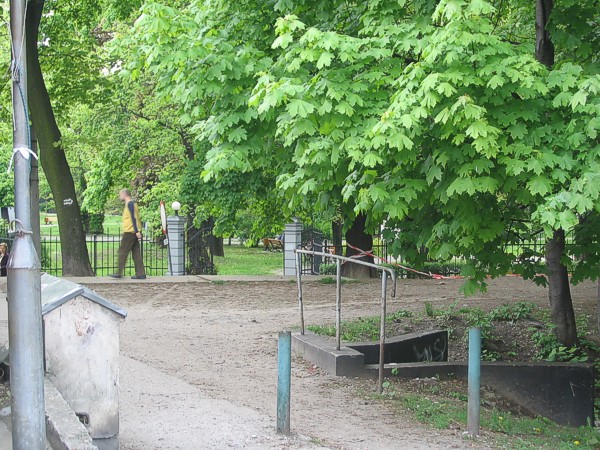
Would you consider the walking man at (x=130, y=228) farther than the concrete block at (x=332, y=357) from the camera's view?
Yes

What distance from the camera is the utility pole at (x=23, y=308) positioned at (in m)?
4.21

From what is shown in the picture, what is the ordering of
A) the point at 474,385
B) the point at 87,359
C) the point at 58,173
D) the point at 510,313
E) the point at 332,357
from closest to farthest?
1. the point at 87,359
2. the point at 474,385
3. the point at 332,357
4. the point at 510,313
5. the point at 58,173

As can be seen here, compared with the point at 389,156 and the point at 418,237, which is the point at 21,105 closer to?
the point at 389,156

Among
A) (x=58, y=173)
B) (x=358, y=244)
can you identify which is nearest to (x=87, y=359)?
(x=58, y=173)

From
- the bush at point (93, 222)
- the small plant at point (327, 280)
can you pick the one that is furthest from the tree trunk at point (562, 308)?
the bush at point (93, 222)

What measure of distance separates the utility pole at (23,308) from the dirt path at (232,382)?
1747mm

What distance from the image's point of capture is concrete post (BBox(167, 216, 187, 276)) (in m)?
22.4

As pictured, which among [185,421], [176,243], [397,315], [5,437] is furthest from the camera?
[176,243]

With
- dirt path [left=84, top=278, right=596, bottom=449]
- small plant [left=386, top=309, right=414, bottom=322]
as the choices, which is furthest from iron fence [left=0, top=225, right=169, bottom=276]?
small plant [left=386, top=309, right=414, bottom=322]

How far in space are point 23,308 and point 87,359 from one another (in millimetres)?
1261

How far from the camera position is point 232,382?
851 centimetres

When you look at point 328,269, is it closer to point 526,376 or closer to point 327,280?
point 327,280

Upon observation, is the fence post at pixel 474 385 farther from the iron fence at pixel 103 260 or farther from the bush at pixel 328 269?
the bush at pixel 328 269

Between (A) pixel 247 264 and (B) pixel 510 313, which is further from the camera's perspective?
(A) pixel 247 264
